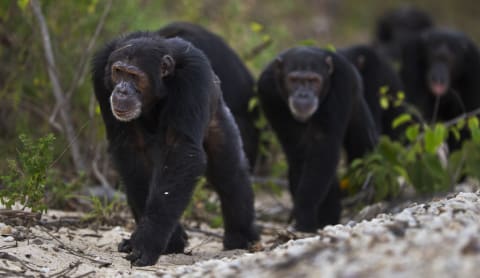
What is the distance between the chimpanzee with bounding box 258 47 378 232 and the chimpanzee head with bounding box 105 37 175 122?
8.04ft

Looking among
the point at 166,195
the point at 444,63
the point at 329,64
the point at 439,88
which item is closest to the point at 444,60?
the point at 444,63

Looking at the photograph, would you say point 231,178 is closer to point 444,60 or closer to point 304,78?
point 304,78

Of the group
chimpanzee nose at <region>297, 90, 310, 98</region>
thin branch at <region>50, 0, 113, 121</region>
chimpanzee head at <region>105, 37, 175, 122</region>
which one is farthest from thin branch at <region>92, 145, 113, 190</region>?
chimpanzee head at <region>105, 37, 175, 122</region>

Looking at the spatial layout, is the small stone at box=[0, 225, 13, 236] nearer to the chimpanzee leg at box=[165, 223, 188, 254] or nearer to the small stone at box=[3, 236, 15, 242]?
the small stone at box=[3, 236, 15, 242]

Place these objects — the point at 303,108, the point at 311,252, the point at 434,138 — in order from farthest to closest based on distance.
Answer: the point at 303,108
the point at 434,138
the point at 311,252

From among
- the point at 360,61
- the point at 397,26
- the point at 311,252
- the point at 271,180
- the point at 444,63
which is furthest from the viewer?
the point at 397,26

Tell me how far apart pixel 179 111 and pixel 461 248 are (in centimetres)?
258

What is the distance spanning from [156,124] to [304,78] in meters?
2.67

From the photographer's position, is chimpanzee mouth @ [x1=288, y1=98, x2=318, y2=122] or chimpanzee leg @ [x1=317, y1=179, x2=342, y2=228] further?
chimpanzee leg @ [x1=317, y1=179, x2=342, y2=228]

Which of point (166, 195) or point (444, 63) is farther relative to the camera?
point (444, 63)

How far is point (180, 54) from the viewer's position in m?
5.95

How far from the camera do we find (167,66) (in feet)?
19.2

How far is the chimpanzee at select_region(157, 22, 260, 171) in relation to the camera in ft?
27.0

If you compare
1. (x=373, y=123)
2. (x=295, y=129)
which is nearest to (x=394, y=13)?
(x=373, y=123)
